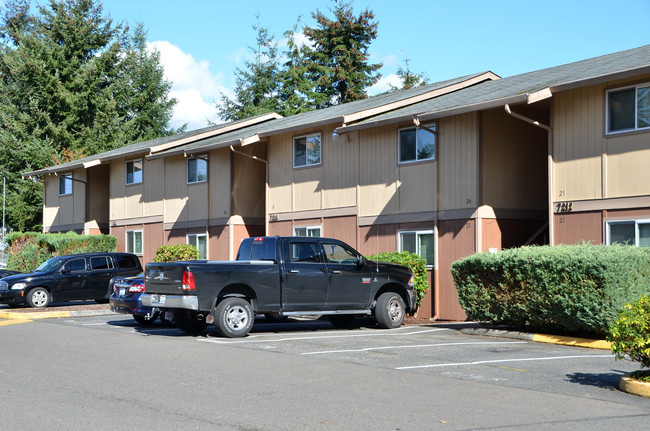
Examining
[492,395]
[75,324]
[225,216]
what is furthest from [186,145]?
[492,395]

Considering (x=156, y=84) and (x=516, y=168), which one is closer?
(x=516, y=168)

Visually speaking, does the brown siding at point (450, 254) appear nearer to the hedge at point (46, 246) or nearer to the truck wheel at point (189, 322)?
the truck wheel at point (189, 322)

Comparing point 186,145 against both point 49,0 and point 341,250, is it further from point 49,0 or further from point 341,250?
point 49,0

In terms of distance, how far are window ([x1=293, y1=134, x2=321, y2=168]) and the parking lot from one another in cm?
Result: 898

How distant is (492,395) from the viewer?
9109 millimetres

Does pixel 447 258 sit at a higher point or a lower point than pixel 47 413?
higher

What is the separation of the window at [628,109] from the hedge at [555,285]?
3.22 metres

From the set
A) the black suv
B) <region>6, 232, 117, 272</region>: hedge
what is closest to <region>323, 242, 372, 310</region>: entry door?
the black suv

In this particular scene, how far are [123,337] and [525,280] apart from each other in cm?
791

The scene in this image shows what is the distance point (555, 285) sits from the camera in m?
14.4

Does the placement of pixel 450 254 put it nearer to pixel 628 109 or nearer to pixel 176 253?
pixel 628 109

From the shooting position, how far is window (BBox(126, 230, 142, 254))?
3341cm

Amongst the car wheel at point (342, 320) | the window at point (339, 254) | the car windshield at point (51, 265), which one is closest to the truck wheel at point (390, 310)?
the car wheel at point (342, 320)

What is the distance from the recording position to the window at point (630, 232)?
15969mm
